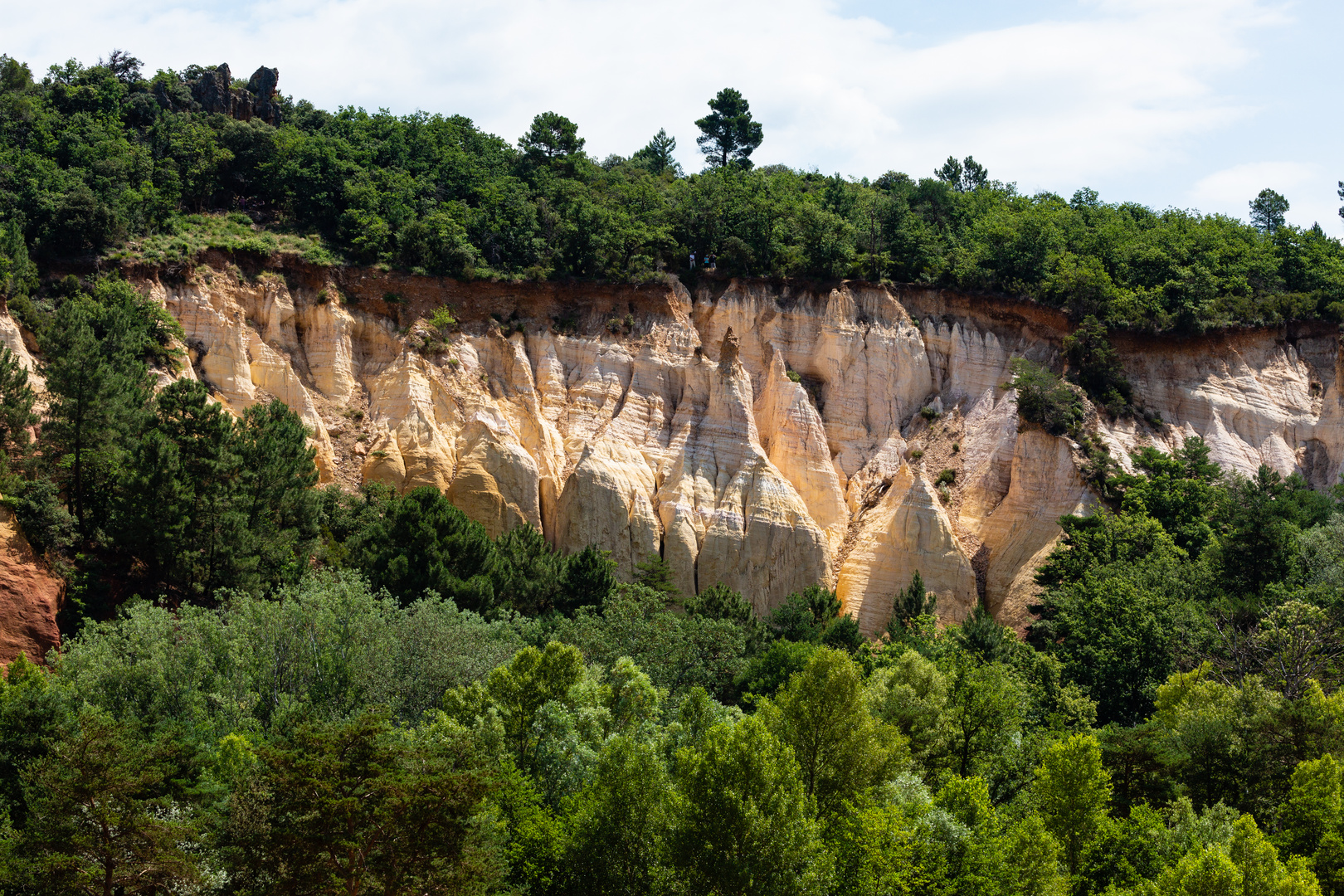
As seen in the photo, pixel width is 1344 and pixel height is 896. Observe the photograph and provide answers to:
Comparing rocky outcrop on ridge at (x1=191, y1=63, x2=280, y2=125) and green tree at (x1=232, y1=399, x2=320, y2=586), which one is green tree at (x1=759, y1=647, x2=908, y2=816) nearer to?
green tree at (x1=232, y1=399, x2=320, y2=586)

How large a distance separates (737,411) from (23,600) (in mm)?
27591

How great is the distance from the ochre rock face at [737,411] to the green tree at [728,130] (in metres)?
22.8

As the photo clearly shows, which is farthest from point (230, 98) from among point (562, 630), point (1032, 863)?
point (1032, 863)

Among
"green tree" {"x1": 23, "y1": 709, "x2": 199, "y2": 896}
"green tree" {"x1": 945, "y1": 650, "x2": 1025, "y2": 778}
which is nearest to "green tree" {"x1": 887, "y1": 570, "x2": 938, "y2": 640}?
"green tree" {"x1": 945, "y1": 650, "x2": 1025, "y2": 778}

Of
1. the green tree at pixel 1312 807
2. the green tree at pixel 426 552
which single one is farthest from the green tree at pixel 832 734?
the green tree at pixel 426 552

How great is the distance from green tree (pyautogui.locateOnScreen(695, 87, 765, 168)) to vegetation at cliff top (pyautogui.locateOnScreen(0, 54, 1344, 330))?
10.8 metres

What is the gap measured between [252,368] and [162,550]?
12120 millimetres

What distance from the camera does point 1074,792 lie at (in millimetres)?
31469

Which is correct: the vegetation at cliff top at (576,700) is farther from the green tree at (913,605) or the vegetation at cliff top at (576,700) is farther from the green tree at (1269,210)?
the green tree at (1269,210)

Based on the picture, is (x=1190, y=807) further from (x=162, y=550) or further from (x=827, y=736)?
(x=162, y=550)

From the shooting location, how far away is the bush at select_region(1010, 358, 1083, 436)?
56250mm

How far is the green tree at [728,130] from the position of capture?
263 ft

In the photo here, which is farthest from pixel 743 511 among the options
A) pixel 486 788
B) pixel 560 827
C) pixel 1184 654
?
pixel 486 788

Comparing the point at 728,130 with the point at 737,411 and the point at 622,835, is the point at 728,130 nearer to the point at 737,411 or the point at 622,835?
the point at 737,411
